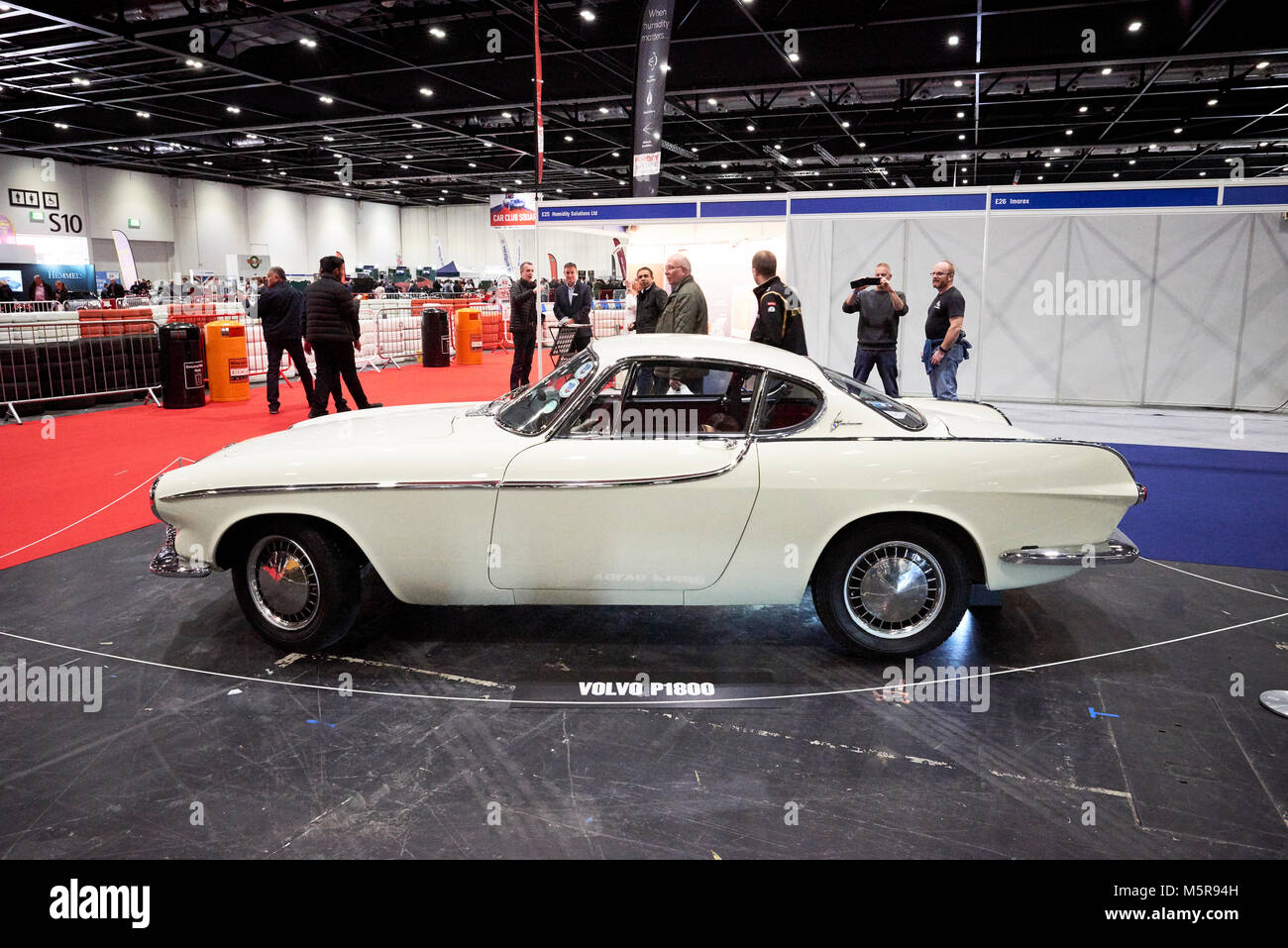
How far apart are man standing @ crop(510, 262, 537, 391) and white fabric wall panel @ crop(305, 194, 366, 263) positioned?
101 feet

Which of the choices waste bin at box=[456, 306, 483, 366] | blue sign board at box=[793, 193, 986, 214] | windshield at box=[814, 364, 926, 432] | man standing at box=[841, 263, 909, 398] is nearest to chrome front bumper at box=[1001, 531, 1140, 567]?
windshield at box=[814, 364, 926, 432]


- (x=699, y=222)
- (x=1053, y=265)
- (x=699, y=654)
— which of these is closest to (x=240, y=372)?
(x=699, y=222)

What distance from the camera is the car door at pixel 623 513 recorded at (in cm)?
349

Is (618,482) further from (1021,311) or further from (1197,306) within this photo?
(1197,306)

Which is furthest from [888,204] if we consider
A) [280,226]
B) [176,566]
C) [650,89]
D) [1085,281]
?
[280,226]

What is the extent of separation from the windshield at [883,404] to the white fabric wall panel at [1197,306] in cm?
930

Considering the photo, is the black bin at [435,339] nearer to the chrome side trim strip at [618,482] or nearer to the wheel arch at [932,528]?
the chrome side trim strip at [618,482]

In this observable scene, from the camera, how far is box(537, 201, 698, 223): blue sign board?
33.9 ft

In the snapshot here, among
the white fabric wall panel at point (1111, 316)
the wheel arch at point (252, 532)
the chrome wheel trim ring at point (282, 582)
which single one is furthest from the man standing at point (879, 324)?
the chrome wheel trim ring at point (282, 582)

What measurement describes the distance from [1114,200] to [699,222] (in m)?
5.06

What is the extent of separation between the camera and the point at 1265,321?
10883mm

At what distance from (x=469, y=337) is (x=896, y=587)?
49.1 ft

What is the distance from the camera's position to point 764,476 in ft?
11.5

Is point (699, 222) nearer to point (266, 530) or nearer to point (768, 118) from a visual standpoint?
point (266, 530)
